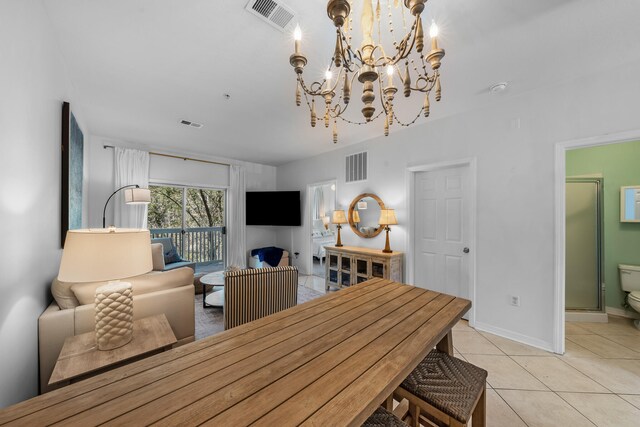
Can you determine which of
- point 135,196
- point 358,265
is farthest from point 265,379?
point 135,196

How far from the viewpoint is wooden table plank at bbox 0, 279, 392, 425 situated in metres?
0.66

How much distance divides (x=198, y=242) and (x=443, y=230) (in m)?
4.50

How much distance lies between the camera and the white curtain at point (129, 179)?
3.95 m

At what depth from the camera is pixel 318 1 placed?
1424 mm

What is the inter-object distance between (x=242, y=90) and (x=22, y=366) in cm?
245

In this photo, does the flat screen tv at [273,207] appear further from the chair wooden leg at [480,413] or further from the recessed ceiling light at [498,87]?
the chair wooden leg at [480,413]

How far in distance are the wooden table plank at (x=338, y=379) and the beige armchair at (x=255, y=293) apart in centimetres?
122

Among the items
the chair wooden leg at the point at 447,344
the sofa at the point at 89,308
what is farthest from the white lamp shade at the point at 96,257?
the chair wooden leg at the point at 447,344

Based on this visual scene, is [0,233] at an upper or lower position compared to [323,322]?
upper

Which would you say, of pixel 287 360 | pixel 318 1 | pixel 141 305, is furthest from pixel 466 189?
pixel 141 305

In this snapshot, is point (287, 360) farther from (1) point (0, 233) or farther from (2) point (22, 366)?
(2) point (22, 366)

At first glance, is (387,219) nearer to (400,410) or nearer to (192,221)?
(400,410)

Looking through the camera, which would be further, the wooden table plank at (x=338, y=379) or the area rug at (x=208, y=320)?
the area rug at (x=208, y=320)

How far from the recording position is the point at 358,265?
3.76m
